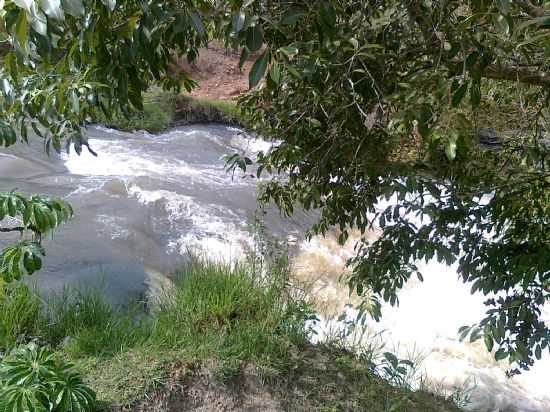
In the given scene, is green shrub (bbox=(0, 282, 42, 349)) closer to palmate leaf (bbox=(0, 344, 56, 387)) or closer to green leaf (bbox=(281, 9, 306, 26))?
palmate leaf (bbox=(0, 344, 56, 387))

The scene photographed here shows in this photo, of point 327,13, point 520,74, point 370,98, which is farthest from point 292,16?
point 520,74

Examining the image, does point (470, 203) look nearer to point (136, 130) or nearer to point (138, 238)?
point (138, 238)

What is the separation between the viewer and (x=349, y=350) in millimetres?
3242

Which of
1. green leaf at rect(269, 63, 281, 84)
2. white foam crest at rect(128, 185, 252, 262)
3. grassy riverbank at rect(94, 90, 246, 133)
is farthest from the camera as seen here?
grassy riverbank at rect(94, 90, 246, 133)

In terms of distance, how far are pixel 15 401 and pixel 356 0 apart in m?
2.08

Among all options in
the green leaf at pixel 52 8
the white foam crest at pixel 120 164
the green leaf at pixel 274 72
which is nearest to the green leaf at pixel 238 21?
the green leaf at pixel 274 72

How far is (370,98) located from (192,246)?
3722 millimetres

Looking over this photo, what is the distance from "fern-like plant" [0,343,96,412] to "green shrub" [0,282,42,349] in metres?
0.59

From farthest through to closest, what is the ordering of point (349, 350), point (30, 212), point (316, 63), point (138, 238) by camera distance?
1. point (138, 238)
2. point (349, 350)
3. point (30, 212)
4. point (316, 63)

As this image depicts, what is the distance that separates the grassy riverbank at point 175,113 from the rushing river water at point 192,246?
2457 millimetres

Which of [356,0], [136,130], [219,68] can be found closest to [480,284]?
[356,0]

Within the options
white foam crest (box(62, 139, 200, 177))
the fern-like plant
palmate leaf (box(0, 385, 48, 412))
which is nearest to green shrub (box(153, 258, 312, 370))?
the fern-like plant

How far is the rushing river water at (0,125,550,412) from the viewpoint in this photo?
14.9 ft

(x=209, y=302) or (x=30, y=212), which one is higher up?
(x=30, y=212)
